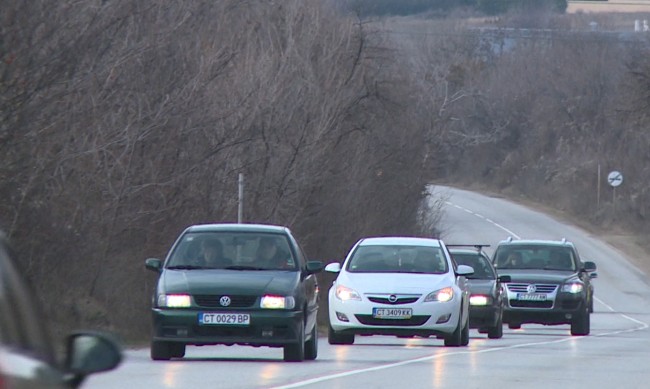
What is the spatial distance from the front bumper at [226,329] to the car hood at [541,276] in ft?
45.6

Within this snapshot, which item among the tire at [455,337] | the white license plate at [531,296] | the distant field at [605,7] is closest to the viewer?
the tire at [455,337]

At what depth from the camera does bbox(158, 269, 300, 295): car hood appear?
54.3 ft

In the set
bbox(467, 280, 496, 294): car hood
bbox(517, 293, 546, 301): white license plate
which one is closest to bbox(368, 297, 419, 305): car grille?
bbox(467, 280, 496, 294): car hood

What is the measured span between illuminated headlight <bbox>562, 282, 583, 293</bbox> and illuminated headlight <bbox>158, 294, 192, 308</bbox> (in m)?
14.1

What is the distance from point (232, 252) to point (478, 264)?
12.0 meters

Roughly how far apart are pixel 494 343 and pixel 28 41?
905 centimetres

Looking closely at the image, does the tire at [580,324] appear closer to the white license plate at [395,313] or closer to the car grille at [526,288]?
the car grille at [526,288]

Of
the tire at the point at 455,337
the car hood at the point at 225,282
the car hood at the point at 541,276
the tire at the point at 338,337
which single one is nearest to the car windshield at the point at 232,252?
the car hood at the point at 225,282

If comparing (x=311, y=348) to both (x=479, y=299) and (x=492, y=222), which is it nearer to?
(x=479, y=299)

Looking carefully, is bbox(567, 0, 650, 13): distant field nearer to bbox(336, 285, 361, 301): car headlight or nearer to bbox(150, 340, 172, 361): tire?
bbox(336, 285, 361, 301): car headlight

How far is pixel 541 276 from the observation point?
2978 centimetres

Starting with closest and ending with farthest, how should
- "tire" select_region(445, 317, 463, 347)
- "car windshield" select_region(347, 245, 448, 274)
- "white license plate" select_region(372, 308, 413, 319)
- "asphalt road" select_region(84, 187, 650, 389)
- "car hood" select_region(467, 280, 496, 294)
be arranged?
"asphalt road" select_region(84, 187, 650, 389), "white license plate" select_region(372, 308, 413, 319), "tire" select_region(445, 317, 463, 347), "car windshield" select_region(347, 245, 448, 274), "car hood" select_region(467, 280, 496, 294)

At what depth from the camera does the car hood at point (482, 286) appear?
2697 cm

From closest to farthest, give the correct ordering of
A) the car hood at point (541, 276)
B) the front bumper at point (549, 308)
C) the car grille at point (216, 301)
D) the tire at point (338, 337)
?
the car grille at point (216, 301), the tire at point (338, 337), the front bumper at point (549, 308), the car hood at point (541, 276)
